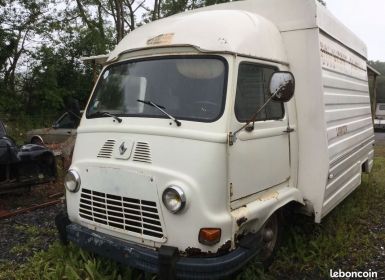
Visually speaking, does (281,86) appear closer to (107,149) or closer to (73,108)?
(107,149)

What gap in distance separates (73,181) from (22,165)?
353 centimetres

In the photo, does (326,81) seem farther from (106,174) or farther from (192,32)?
(106,174)

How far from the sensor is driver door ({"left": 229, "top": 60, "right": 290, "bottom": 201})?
12.7 feet

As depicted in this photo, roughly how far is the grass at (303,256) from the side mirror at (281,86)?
1.69 m

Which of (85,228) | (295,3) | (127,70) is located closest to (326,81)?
(295,3)

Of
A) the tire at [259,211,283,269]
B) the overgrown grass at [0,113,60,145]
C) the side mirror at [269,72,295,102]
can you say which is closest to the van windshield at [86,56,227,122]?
the side mirror at [269,72,295,102]

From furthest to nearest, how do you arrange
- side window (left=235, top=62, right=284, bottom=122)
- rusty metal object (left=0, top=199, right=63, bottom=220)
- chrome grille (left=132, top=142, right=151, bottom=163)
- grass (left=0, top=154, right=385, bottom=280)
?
rusty metal object (left=0, top=199, right=63, bottom=220)
grass (left=0, top=154, right=385, bottom=280)
side window (left=235, top=62, right=284, bottom=122)
chrome grille (left=132, top=142, right=151, bottom=163)

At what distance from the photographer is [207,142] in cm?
367

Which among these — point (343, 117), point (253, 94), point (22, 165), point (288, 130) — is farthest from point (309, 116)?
point (22, 165)

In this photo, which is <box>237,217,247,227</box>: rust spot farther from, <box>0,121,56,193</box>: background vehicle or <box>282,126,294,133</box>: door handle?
<box>0,121,56,193</box>: background vehicle

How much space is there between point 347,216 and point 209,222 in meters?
3.35

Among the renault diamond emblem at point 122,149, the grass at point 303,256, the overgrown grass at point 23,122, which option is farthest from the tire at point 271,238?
the overgrown grass at point 23,122

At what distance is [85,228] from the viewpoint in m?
4.11

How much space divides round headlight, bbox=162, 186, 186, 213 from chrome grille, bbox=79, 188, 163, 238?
0.45 ft
